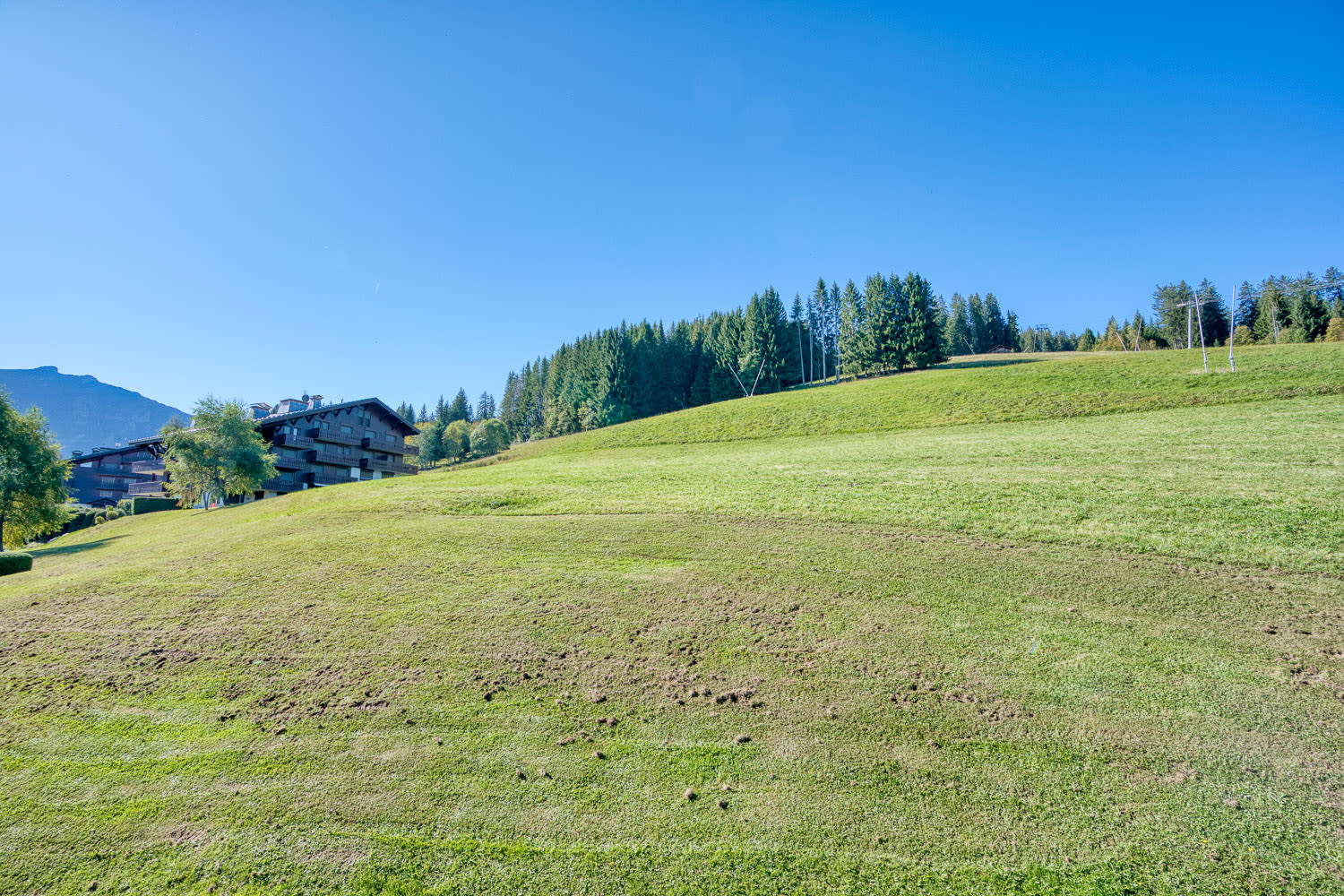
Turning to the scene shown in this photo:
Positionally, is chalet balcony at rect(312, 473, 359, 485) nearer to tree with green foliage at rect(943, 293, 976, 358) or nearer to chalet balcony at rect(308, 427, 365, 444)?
chalet balcony at rect(308, 427, 365, 444)

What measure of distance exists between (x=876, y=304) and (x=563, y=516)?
2746 inches

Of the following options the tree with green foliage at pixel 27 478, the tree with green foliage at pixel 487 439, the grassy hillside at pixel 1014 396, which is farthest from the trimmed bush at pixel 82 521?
the tree with green foliage at pixel 487 439

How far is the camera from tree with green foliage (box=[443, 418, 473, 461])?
8319 cm

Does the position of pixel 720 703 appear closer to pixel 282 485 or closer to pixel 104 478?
pixel 282 485

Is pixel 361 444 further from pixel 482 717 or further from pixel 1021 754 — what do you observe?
pixel 1021 754

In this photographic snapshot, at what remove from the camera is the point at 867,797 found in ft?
17.4

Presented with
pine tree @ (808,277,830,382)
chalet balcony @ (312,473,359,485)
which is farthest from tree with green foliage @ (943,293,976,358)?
chalet balcony @ (312,473,359,485)

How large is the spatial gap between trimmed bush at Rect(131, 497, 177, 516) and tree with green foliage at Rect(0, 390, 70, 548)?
34.5ft

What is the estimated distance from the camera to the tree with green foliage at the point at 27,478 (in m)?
28.3

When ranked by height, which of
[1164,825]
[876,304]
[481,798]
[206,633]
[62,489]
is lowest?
[1164,825]

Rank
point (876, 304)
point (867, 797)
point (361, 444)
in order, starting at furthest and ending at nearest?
point (876, 304)
point (361, 444)
point (867, 797)

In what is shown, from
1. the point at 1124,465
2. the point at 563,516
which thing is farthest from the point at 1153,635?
the point at 563,516

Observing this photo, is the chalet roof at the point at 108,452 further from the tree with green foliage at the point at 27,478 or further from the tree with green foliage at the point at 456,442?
the tree with green foliage at the point at 456,442

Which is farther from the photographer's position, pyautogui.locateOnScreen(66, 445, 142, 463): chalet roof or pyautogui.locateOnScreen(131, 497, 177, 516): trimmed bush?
pyautogui.locateOnScreen(66, 445, 142, 463): chalet roof
